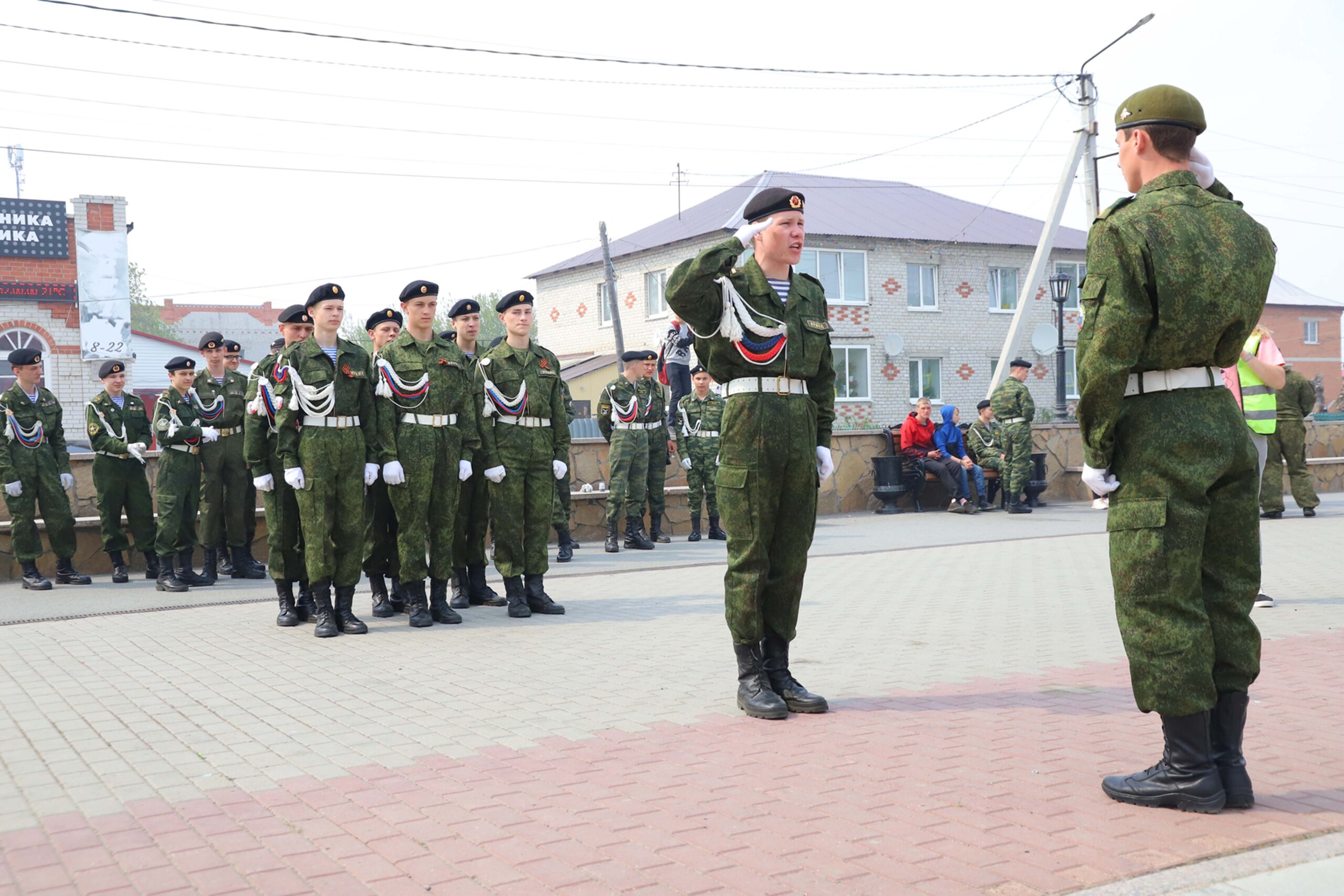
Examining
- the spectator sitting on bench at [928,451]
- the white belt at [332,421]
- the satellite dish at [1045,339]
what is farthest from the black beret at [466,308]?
the satellite dish at [1045,339]

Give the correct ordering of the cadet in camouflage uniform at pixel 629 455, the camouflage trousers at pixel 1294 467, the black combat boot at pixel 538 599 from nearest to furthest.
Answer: the black combat boot at pixel 538 599
the cadet in camouflage uniform at pixel 629 455
the camouflage trousers at pixel 1294 467

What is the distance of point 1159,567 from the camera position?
392 centimetres

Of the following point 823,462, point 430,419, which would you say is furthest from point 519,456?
point 823,462

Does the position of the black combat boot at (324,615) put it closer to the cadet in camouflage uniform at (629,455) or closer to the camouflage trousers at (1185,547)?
the camouflage trousers at (1185,547)

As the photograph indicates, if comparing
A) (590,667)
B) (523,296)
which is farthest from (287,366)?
(590,667)

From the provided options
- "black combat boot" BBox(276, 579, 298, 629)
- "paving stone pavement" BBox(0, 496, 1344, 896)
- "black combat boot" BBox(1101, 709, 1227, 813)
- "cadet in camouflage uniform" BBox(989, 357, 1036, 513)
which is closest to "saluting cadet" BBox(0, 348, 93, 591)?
"paving stone pavement" BBox(0, 496, 1344, 896)

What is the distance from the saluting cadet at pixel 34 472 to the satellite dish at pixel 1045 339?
65.5ft

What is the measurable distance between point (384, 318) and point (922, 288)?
3514 cm

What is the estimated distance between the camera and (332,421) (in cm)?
816

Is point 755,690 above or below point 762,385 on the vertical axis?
below

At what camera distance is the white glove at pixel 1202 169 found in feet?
13.9

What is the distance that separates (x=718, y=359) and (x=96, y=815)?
3168 mm

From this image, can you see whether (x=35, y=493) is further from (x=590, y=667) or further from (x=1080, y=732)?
(x=1080, y=732)

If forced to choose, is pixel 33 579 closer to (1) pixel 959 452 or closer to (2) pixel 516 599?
(2) pixel 516 599
